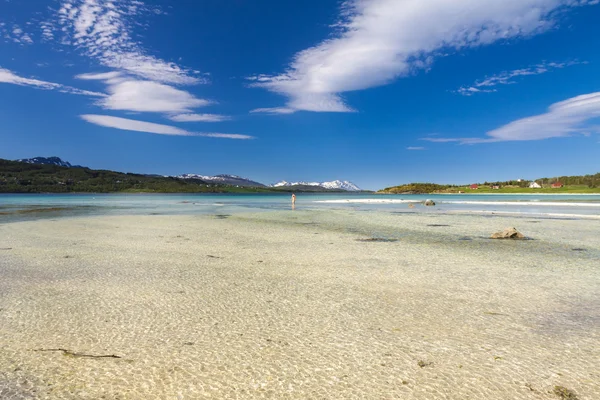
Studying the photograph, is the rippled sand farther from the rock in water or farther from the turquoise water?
the turquoise water

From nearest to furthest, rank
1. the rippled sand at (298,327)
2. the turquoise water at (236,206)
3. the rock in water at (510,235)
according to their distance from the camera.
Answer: the rippled sand at (298,327) → the rock in water at (510,235) → the turquoise water at (236,206)

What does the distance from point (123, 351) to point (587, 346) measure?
673cm

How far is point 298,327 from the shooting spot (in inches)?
240

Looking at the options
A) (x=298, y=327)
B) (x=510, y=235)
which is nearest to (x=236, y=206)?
(x=510, y=235)

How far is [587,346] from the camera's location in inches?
211

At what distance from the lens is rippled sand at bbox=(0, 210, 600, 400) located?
4.29 metres

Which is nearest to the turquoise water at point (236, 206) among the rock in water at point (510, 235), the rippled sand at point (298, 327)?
the rock in water at point (510, 235)

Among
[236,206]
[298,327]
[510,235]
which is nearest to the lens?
[298,327]

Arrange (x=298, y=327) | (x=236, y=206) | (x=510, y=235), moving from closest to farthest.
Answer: (x=298, y=327)
(x=510, y=235)
(x=236, y=206)

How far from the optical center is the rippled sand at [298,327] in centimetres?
429

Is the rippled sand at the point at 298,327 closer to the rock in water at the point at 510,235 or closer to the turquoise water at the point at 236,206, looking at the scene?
the rock in water at the point at 510,235

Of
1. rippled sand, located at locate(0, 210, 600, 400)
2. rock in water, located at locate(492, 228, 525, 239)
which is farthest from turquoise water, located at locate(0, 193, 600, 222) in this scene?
rippled sand, located at locate(0, 210, 600, 400)

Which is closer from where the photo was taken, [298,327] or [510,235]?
[298,327]

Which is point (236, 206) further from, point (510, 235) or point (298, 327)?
point (298, 327)
